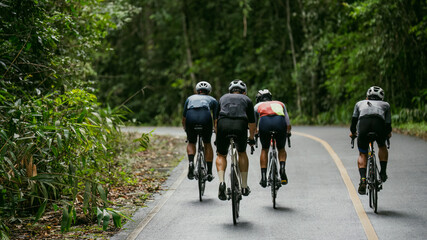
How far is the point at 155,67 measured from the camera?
42.8 metres

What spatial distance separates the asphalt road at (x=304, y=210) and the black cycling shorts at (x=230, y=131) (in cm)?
118

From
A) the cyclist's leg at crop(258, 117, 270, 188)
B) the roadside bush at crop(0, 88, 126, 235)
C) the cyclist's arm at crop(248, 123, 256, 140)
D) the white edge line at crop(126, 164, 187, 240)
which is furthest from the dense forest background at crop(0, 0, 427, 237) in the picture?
the cyclist's arm at crop(248, 123, 256, 140)

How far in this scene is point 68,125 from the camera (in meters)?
8.85

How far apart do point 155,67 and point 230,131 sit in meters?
34.3

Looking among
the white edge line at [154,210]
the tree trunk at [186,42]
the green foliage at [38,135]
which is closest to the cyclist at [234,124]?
the white edge line at [154,210]

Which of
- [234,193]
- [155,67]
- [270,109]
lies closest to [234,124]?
[234,193]

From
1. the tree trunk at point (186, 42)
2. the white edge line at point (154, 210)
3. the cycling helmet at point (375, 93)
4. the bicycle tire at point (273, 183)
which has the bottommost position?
the white edge line at point (154, 210)

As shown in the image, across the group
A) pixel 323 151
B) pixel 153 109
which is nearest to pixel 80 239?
pixel 323 151

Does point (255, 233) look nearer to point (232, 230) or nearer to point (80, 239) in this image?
point (232, 230)

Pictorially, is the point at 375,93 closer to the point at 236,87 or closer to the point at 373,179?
the point at 373,179

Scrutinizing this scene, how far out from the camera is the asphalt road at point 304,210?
318 inches

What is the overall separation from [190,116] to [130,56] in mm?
33995

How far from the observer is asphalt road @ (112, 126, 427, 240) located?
26.5 feet

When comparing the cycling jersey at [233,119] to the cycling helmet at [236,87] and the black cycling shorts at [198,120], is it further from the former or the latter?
the black cycling shorts at [198,120]
